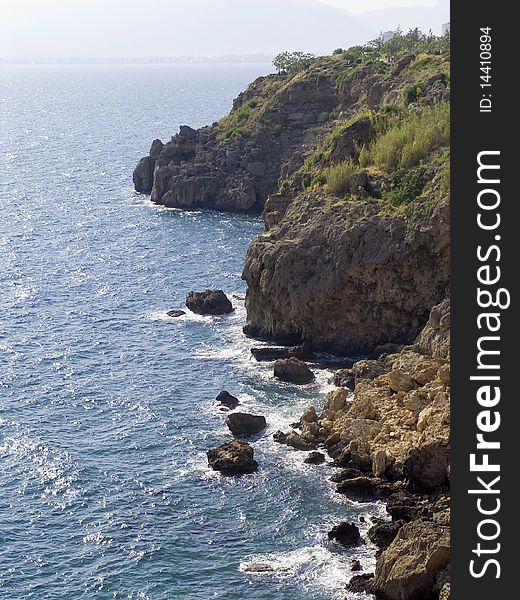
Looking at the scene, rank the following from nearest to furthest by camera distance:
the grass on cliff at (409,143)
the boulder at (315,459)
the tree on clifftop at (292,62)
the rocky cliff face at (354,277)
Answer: the boulder at (315,459) → the rocky cliff face at (354,277) → the grass on cliff at (409,143) → the tree on clifftop at (292,62)

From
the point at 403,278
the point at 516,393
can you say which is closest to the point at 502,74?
the point at 516,393

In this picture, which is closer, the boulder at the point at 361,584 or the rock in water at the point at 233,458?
the boulder at the point at 361,584

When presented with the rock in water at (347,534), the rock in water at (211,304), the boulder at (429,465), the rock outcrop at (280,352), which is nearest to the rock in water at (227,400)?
the rock outcrop at (280,352)

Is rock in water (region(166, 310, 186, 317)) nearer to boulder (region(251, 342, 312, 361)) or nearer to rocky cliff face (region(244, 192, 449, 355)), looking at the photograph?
rocky cliff face (region(244, 192, 449, 355))

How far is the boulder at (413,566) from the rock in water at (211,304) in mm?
48811

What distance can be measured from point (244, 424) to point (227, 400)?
18.5ft

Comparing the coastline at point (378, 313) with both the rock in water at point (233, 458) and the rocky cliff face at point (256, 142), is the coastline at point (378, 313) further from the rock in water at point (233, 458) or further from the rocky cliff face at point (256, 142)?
the rocky cliff face at point (256, 142)

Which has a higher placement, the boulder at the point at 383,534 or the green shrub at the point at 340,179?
the green shrub at the point at 340,179

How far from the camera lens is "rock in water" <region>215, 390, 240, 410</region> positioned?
75375 mm

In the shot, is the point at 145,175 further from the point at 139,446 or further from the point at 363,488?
the point at 363,488

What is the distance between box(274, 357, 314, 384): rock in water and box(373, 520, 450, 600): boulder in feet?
93.1

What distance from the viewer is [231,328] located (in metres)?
93.5

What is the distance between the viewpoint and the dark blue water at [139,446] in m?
54.3

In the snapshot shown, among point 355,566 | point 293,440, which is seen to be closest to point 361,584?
point 355,566
